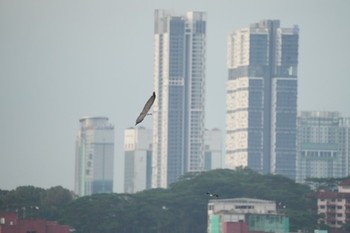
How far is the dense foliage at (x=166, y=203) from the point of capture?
113m

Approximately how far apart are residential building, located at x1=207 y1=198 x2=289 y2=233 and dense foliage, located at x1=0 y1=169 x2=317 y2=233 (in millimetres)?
1535

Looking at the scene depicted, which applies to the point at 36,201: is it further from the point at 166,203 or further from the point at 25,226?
the point at 25,226

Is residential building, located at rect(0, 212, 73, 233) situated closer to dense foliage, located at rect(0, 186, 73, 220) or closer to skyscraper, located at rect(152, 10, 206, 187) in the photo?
dense foliage, located at rect(0, 186, 73, 220)

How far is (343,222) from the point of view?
115625 mm

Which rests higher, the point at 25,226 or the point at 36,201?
the point at 36,201

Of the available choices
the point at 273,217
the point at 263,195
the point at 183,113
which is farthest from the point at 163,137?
the point at 273,217

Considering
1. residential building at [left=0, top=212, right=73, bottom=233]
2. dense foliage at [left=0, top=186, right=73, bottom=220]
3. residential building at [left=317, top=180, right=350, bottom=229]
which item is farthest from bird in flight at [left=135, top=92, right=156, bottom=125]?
residential building at [left=317, top=180, right=350, bottom=229]

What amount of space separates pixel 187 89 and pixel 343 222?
270 ft

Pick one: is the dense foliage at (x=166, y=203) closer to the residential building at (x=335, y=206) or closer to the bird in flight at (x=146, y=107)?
the residential building at (x=335, y=206)

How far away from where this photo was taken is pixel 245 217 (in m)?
108

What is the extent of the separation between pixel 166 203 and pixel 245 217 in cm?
1409

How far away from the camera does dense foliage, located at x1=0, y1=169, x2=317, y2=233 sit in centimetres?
11325

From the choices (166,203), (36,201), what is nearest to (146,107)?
(36,201)

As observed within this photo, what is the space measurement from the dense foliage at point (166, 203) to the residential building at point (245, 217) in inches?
60.4
